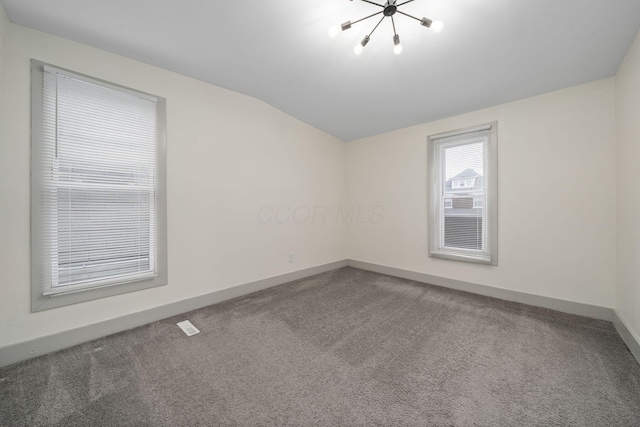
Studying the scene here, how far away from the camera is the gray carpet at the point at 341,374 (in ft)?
4.22

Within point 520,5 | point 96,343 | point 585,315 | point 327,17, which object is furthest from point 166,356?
point 585,315

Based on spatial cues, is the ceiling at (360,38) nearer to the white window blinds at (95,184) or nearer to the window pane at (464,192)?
the white window blinds at (95,184)

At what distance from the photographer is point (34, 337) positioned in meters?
1.79

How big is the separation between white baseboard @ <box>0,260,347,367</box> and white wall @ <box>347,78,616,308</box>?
278 centimetres

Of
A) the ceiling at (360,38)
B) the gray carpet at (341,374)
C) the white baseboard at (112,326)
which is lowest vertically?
the gray carpet at (341,374)

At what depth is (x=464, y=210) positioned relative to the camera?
125 inches

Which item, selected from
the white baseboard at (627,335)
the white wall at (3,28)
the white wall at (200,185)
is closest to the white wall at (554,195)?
the white baseboard at (627,335)

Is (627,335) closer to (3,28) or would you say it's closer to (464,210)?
(464,210)

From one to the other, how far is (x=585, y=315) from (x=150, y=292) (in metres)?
4.45

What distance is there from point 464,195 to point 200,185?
3.41m

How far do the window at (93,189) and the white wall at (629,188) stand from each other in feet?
13.5

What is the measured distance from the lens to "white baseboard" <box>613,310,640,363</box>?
1.71 metres

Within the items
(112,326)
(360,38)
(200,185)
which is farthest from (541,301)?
(112,326)

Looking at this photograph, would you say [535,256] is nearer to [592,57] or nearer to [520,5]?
[592,57]
